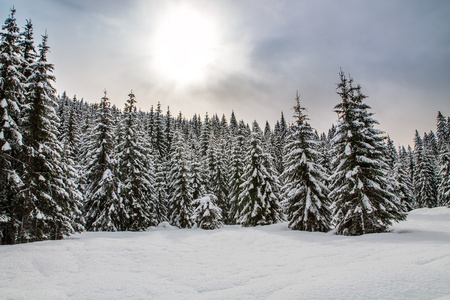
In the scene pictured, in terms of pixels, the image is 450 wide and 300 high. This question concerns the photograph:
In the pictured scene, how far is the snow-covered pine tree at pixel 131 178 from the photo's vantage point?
84.7 feet

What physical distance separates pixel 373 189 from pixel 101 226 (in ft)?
83.9

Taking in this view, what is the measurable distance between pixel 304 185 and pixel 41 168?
19.7m

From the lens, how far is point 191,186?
35688 mm

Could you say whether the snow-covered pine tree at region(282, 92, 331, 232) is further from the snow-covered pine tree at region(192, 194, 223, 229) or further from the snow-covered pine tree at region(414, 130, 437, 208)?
the snow-covered pine tree at region(414, 130, 437, 208)

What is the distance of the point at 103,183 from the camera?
24.2 meters

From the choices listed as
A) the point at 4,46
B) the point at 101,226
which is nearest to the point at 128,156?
the point at 101,226

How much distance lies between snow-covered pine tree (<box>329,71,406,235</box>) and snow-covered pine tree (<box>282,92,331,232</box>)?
2109 mm

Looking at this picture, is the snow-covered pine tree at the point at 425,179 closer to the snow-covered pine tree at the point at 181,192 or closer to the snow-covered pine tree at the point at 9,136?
the snow-covered pine tree at the point at 181,192

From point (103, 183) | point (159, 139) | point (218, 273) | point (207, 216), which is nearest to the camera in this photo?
point (218, 273)

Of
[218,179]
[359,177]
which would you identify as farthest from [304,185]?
[218,179]

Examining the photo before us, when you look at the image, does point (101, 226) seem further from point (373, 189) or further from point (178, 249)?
point (373, 189)

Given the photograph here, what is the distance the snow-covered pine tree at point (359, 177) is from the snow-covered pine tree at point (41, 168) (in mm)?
19242

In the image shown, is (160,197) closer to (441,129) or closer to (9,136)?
(9,136)

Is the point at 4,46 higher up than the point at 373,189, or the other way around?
the point at 4,46
